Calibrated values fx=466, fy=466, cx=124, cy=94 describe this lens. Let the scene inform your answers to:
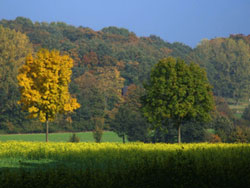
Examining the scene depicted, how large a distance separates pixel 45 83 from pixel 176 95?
43.6 ft

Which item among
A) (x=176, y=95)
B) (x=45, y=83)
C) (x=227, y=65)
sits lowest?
(x=176, y=95)

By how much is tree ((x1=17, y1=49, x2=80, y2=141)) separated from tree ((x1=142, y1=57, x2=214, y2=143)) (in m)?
8.73

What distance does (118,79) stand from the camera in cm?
11388

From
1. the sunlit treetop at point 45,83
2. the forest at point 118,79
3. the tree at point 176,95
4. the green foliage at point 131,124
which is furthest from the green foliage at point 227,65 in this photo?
the sunlit treetop at point 45,83

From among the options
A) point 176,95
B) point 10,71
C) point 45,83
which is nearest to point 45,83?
point 45,83

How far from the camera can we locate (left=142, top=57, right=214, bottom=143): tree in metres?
47.5

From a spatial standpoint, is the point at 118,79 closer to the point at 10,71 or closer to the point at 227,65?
the point at 10,71

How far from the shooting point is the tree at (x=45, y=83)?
Answer: 44.9 m

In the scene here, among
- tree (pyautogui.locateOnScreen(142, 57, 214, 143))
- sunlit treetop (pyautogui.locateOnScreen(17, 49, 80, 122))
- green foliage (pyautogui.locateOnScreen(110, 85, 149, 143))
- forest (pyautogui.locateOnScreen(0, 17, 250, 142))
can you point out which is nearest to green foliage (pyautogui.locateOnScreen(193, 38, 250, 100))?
forest (pyautogui.locateOnScreen(0, 17, 250, 142))

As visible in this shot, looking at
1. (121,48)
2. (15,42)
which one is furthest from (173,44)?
(15,42)

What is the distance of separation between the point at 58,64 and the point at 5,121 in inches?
1804

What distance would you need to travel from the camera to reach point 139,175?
17.0 meters

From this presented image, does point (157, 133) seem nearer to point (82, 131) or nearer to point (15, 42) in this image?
point (82, 131)

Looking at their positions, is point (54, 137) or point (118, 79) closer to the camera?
point (54, 137)
